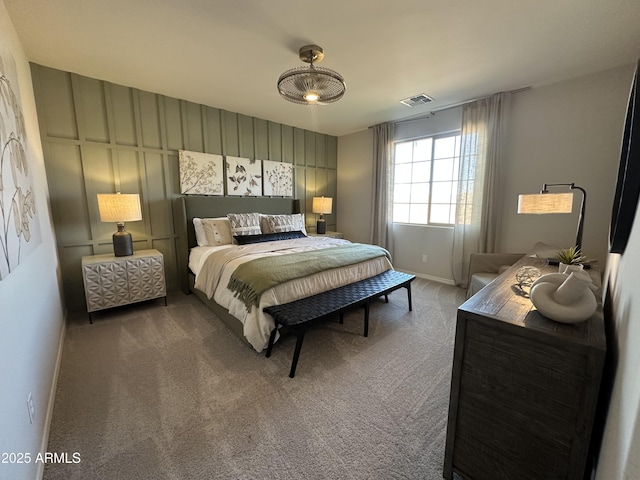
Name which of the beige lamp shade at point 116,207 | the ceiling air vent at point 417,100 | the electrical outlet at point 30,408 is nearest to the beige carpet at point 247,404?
the electrical outlet at point 30,408

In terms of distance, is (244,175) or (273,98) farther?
(244,175)

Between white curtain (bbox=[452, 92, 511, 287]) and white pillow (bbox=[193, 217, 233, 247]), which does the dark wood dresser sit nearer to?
white curtain (bbox=[452, 92, 511, 287])

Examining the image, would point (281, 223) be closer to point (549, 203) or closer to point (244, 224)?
point (244, 224)

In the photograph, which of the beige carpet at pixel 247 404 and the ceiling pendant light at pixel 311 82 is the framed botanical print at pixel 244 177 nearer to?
the ceiling pendant light at pixel 311 82

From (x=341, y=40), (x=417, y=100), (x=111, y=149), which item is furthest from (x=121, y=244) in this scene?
(x=417, y=100)

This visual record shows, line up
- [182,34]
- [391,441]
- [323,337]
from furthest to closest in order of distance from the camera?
[323,337] < [182,34] < [391,441]

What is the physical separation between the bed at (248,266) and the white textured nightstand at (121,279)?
1.50 feet

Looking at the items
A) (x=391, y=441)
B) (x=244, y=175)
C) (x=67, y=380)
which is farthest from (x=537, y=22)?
(x=67, y=380)

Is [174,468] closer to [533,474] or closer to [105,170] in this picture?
[533,474]

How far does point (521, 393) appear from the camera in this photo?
100 cm

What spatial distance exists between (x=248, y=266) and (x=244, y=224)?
1403 millimetres

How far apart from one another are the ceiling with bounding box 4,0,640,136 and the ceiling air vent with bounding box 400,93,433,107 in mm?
145

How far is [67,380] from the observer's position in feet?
6.13

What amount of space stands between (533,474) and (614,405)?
43 centimetres
